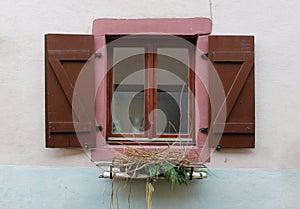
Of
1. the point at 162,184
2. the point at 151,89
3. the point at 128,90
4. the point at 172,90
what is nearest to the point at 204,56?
the point at 172,90

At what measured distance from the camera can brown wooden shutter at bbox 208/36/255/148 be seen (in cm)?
280

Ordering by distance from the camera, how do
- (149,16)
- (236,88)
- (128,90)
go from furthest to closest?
(128,90) → (149,16) → (236,88)

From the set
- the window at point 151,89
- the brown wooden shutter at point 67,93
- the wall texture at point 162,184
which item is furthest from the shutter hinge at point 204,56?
the brown wooden shutter at point 67,93

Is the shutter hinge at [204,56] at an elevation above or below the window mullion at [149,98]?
above

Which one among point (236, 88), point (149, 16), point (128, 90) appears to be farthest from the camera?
point (128, 90)

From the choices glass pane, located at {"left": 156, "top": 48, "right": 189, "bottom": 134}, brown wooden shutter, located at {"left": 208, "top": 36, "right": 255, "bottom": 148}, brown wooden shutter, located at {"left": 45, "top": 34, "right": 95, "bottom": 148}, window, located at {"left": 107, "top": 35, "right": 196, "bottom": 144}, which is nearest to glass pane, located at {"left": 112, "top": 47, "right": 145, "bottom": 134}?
window, located at {"left": 107, "top": 35, "right": 196, "bottom": 144}

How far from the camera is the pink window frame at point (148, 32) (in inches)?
113

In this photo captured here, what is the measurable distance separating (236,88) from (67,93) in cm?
143

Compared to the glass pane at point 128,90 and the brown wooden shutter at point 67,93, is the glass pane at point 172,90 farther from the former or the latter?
the brown wooden shutter at point 67,93

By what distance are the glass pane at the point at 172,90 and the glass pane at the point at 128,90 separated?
0.17 m

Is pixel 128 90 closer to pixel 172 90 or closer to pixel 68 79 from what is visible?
pixel 172 90

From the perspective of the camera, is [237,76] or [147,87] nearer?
[237,76]

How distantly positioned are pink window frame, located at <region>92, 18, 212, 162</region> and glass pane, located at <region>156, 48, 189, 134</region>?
0.17 meters

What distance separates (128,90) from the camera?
3.07m
